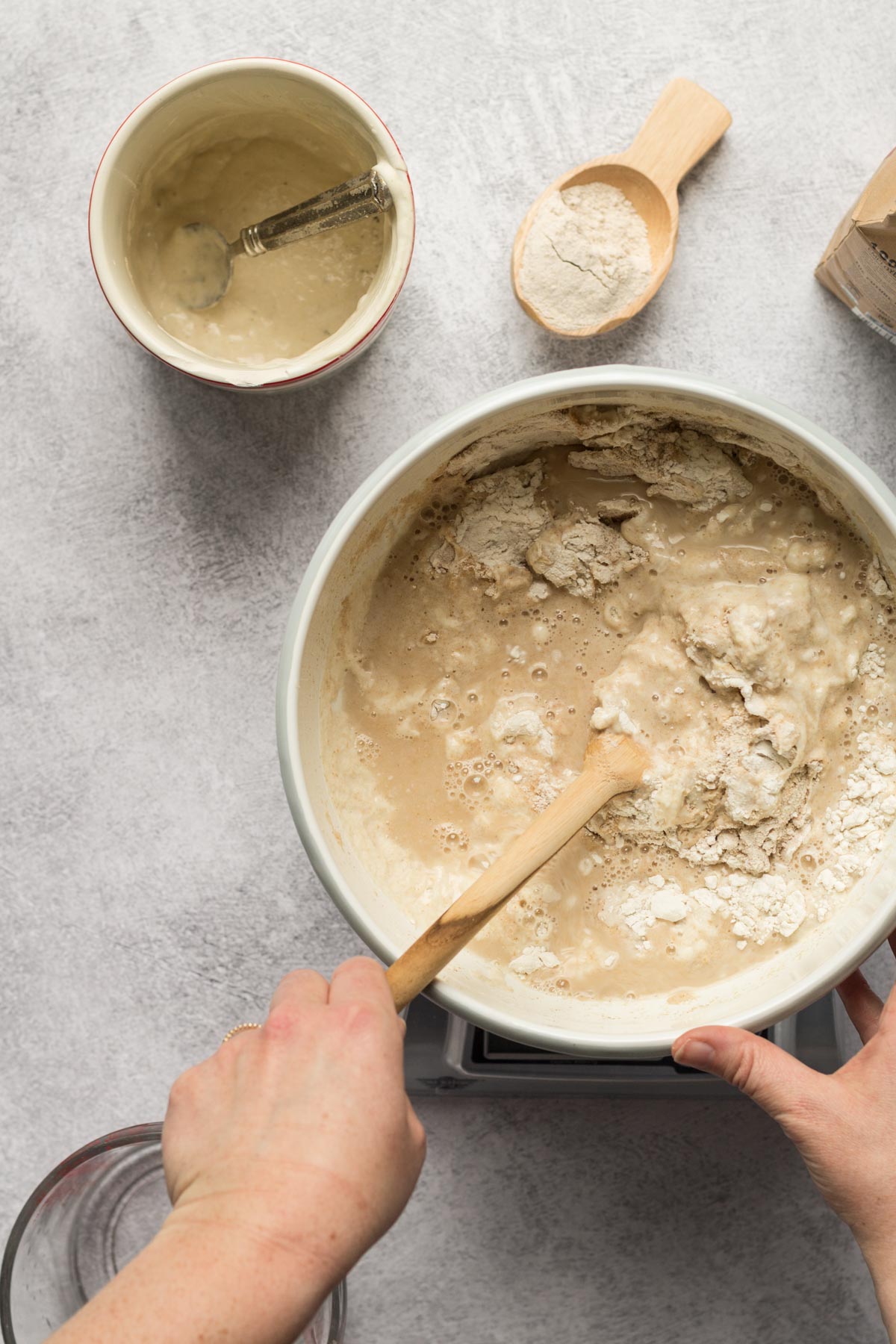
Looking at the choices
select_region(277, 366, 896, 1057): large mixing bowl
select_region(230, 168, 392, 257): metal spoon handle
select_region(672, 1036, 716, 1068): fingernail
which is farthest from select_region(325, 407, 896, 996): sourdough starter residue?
select_region(230, 168, 392, 257): metal spoon handle

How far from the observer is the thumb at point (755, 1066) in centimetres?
87

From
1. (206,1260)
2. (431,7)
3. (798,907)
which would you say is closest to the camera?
(206,1260)

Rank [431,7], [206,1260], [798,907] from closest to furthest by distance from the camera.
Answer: [206,1260], [798,907], [431,7]

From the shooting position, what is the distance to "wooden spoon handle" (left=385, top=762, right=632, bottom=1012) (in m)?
0.85

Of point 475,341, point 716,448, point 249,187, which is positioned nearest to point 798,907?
point 716,448

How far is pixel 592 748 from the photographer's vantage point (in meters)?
1.02

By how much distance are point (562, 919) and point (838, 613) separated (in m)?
0.42

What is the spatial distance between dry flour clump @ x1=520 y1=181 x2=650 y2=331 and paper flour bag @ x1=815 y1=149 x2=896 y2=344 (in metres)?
0.20

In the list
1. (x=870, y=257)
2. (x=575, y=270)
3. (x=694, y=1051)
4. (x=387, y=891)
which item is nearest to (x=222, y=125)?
(x=575, y=270)

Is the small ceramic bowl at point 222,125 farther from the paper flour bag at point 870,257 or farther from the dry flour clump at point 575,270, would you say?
the paper flour bag at point 870,257

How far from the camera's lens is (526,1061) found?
1.10 metres

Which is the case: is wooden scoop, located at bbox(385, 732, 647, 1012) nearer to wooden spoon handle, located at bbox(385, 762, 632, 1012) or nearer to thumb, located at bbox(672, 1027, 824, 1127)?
wooden spoon handle, located at bbox(385, 762, 632, 1012)

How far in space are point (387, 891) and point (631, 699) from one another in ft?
1.05

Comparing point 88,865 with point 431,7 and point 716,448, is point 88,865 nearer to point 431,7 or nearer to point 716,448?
point 716,448
